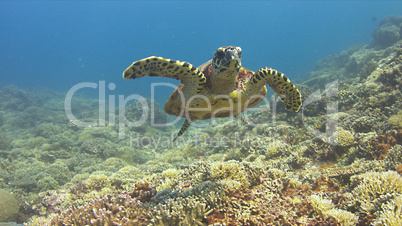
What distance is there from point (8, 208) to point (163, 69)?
22.9 ft

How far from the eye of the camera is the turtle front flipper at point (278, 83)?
139 inches

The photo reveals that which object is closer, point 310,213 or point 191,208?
point 191,208

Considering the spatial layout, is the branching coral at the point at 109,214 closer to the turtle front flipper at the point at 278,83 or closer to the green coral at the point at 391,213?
the green coral at the point at 391,213

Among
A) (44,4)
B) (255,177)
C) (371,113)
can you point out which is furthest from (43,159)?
(44,4)

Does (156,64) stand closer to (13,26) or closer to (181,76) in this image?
(181,76)

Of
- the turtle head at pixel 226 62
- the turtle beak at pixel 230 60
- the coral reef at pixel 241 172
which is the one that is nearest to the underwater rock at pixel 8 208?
the coral reef at pixel 241 172

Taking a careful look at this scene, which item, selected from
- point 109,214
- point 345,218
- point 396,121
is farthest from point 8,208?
point 396,121

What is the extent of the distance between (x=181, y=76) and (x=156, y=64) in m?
0.57

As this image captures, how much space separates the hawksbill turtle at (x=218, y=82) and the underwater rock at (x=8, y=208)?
240 inches

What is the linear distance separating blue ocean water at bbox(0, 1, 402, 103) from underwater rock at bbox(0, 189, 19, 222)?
14744cm

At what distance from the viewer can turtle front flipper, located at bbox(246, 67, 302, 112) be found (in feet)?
11.6

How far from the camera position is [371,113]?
20.3 ft

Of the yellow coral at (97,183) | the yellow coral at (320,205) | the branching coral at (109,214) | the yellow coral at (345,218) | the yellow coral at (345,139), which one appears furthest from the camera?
the yellow coral at (97,183)

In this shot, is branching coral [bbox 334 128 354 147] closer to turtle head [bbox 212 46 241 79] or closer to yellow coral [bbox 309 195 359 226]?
yellow coral [bbox 309 195 359 226]
